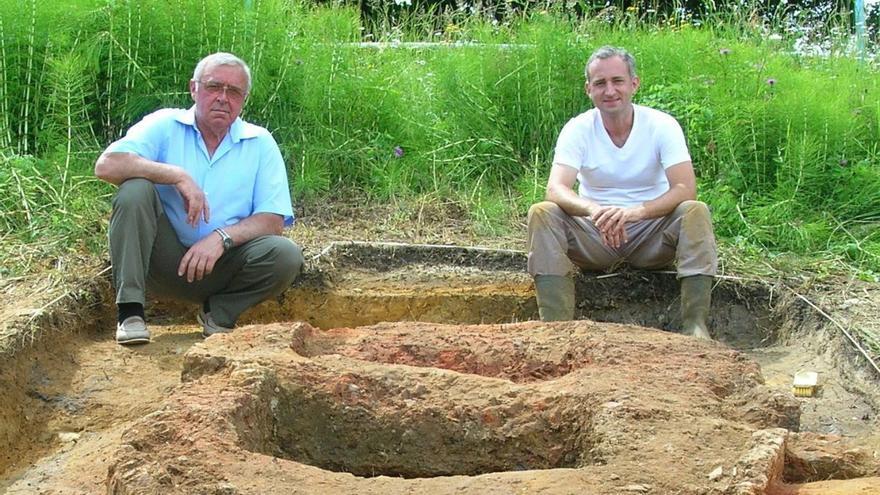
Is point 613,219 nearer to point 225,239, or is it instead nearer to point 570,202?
point 570,202

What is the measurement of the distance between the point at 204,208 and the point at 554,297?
147 cm

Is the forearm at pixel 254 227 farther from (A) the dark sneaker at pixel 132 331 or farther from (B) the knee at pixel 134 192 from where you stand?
(A) the dark sneaker at pixel 132 331

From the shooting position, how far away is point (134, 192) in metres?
4.19

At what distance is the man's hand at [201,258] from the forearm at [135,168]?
0.28 metres

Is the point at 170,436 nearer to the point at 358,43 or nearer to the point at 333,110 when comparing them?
the point at 333,110

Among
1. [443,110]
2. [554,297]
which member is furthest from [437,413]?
[443,110]

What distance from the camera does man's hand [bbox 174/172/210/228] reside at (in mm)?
4117

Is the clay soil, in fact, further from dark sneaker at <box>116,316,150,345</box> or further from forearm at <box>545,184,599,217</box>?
forearm at <box>545,184,599,217</box>

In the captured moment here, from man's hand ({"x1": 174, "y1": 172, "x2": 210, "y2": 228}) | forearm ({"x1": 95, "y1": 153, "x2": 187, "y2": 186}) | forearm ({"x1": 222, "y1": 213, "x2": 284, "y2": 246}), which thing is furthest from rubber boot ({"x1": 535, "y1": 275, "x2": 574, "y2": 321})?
forearm ({"x1": 95, "y1": 153, "x2": 187, "y2": 186})

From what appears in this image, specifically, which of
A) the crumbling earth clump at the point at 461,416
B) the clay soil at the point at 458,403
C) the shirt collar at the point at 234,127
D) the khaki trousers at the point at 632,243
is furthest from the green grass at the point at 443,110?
the crumbling earth clump at the point at 461,416

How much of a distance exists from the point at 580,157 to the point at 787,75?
89.4 inches

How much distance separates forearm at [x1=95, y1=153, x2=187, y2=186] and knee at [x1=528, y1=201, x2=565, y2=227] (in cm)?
→ 144

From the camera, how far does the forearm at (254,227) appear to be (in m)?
4.34

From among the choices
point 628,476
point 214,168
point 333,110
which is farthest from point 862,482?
point 333,110
